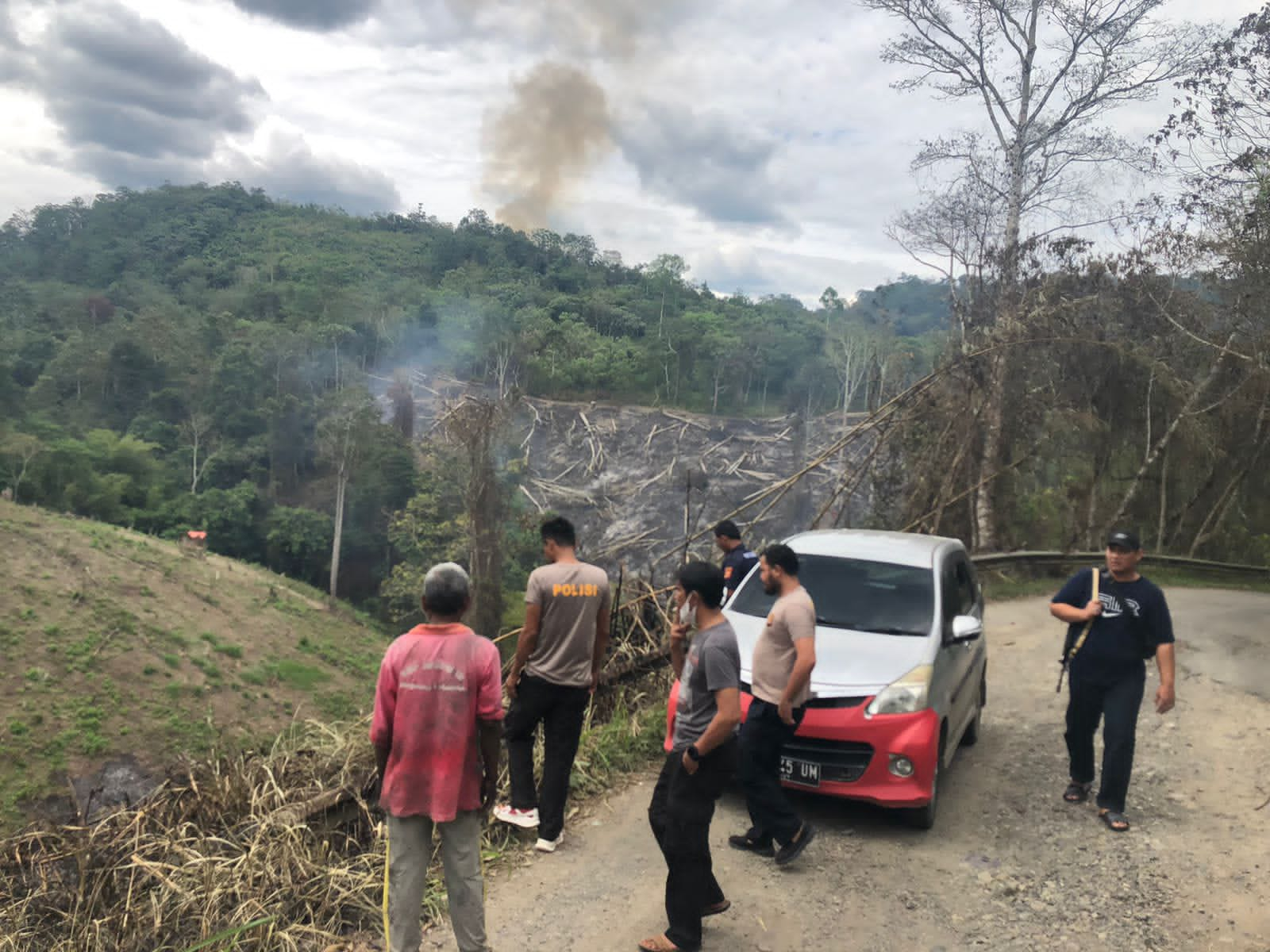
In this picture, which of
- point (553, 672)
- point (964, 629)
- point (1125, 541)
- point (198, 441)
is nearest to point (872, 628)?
point (964, 629)

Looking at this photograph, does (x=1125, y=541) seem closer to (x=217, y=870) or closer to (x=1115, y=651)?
(x=1115, y=651)

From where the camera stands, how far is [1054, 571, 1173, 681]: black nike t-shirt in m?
5.21

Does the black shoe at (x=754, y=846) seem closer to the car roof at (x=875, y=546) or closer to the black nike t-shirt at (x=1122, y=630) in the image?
the car roof at (x=875, y=546)

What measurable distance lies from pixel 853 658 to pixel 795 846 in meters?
1.31

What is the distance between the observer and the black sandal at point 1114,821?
5430 mm

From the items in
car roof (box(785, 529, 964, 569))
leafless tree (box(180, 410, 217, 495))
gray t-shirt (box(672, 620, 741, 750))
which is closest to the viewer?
gray t-shirt (box(672, 620, 741, 750))

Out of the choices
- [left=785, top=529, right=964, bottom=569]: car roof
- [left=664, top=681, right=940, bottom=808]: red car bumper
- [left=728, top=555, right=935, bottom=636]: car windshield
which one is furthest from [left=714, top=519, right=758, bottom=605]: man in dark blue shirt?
[left=664, top=681, right=940, bottom=808]: red car bumper

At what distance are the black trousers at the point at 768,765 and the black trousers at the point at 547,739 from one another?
36.1 inches

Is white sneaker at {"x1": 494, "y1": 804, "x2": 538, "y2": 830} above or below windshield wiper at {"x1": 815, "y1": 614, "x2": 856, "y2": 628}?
below

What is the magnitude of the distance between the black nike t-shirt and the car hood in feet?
3.06

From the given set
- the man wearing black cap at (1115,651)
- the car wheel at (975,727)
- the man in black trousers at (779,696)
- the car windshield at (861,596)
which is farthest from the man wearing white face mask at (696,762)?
the car wheel at (975,727)

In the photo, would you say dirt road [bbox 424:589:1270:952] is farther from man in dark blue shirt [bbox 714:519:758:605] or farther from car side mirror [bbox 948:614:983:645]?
man in dark blue shirt [bbox 714:519:758:605]

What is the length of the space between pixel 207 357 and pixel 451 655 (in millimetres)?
67929

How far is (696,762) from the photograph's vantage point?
11.9ft
